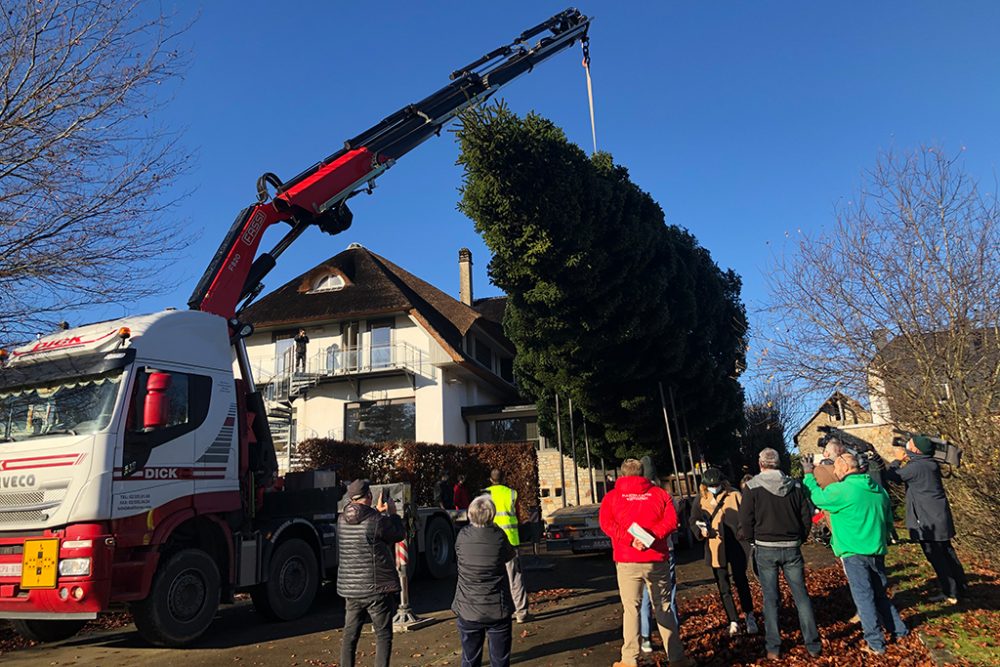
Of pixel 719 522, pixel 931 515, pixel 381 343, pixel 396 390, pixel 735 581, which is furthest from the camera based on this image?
pixel 381 343

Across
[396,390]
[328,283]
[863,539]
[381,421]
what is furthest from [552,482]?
[863,539]

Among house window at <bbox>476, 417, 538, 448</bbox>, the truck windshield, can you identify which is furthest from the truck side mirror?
house window at <bbox>476, 417, 538, 448</bbox>

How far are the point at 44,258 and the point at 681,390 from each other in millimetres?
14902

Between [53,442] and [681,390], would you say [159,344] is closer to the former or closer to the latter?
[53,442]

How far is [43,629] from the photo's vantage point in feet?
27.4

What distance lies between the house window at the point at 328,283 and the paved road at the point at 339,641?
19161 mm

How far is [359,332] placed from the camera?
27.1 m

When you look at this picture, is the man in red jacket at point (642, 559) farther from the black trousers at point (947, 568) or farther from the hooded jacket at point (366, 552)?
the black trousers at point (947, 568)

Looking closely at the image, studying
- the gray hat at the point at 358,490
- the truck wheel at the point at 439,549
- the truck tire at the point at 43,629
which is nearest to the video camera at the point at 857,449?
the gray hat at the point at 358,490

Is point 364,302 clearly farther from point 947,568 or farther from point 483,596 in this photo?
point 483,596

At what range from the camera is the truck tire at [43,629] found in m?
8.27

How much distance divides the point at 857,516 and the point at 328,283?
25330 millimetres

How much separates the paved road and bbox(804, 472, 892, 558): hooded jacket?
2323mm

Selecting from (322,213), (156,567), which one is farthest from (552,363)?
(156,567)
